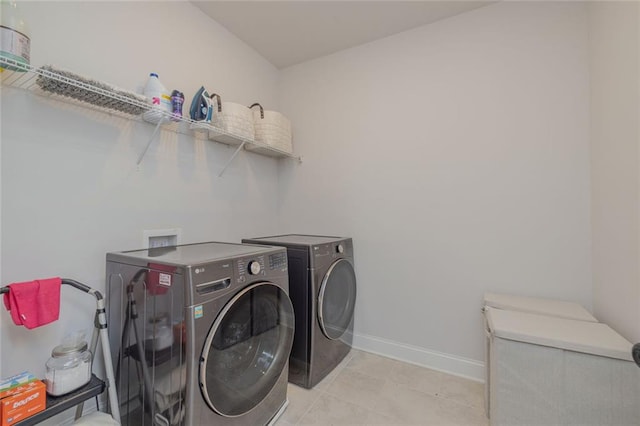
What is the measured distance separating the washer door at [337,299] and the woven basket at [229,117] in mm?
1170

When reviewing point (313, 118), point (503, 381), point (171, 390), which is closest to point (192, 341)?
point (171, 390)

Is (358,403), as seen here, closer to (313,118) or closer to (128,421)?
(128,421)

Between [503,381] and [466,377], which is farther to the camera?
[466,377]

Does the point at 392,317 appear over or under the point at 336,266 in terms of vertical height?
under

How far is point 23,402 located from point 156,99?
4.63 ft

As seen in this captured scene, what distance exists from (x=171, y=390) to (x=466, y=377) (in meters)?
1.86

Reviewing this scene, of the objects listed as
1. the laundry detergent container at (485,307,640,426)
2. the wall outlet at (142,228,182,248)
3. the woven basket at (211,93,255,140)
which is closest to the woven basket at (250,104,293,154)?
the woven basket at (211,93,255,140)

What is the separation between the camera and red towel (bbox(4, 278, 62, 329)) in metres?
1.02

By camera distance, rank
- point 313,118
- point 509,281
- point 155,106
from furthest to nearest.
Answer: point 313,118 → point 509,281 → point 155,106

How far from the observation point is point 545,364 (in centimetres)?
112

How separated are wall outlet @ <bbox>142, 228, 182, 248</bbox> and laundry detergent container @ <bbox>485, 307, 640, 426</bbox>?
73.8 inches

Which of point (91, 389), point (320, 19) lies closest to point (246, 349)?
point (91, 389)

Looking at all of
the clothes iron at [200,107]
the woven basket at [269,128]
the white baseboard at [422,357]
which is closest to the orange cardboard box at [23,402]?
the clothes iron at [200,107]

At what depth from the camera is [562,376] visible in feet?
3.62
